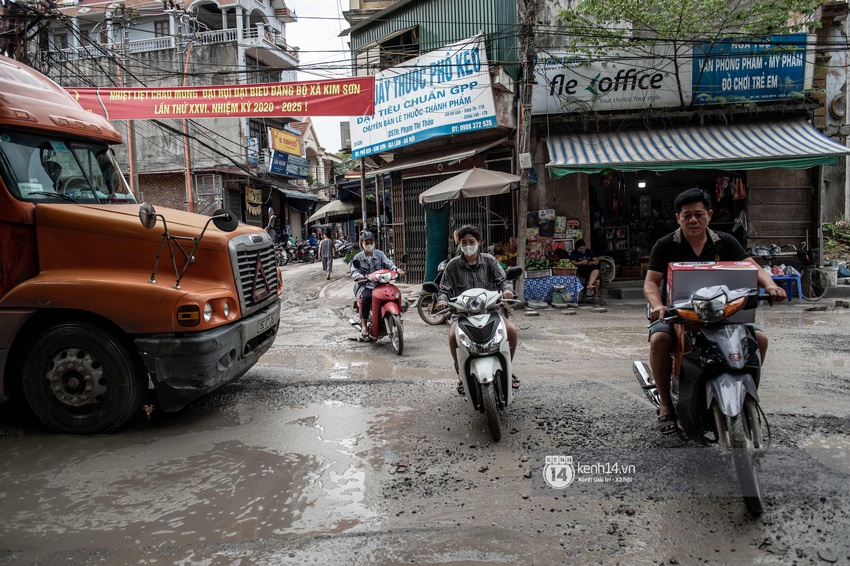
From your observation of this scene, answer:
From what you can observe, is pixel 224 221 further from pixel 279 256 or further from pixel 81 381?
pixel 279 256

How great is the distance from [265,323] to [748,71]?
12427mm

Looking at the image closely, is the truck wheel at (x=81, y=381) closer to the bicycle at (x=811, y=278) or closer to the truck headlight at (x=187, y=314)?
the truck headlight at (x=187, y=314)

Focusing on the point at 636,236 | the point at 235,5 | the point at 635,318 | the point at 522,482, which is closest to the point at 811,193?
the point at 636,236

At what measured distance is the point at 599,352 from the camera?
23.5 ft

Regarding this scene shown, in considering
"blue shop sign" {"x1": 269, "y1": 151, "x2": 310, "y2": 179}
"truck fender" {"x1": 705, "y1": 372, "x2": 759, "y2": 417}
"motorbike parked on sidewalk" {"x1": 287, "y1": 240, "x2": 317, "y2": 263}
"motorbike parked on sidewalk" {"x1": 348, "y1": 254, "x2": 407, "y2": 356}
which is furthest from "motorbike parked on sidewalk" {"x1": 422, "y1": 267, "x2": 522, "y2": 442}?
"blue shop sign" {"x1": 269, "y1": 151, "x2": 310, "y2": 179}

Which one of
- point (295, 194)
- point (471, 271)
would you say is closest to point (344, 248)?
point (295, 194)

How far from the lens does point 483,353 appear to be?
408cm

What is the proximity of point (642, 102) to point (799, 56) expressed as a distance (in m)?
3.39

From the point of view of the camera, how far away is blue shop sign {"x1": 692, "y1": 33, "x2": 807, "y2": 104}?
12.2m

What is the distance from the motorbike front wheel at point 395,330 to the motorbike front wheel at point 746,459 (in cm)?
475

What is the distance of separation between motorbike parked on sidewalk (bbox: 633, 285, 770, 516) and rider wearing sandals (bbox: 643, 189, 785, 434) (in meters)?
0.25

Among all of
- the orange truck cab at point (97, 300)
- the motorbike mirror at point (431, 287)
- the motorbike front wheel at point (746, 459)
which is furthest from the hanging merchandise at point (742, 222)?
the orange truck cab at point (97, 300)

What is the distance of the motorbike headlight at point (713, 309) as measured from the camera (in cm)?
294

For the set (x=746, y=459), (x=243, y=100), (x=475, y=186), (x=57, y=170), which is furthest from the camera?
(x=475, y=186)
